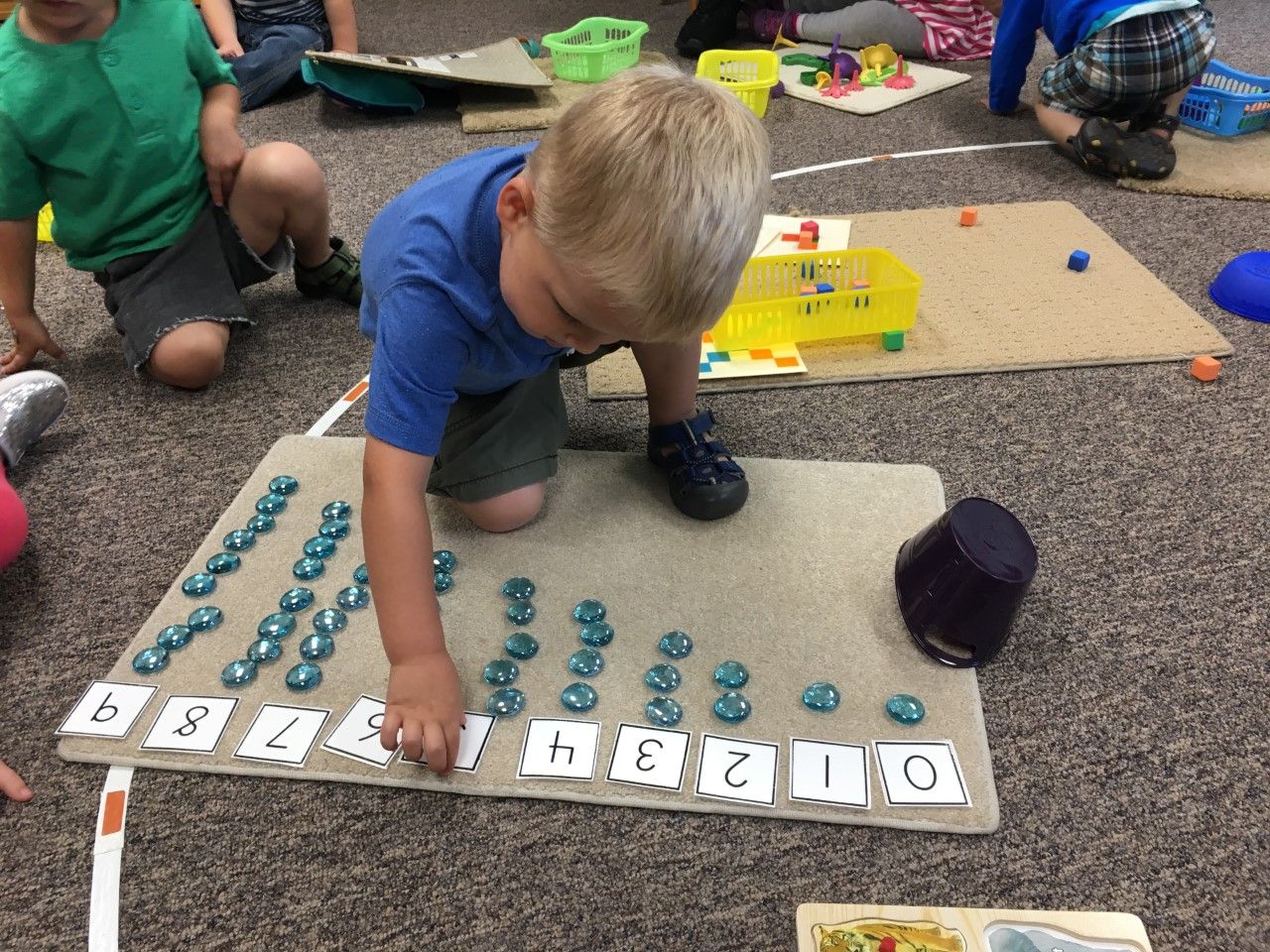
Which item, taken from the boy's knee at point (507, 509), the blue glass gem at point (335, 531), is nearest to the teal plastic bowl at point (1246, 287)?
the boy's knee at point (507, 509)

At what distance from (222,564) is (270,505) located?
9cm

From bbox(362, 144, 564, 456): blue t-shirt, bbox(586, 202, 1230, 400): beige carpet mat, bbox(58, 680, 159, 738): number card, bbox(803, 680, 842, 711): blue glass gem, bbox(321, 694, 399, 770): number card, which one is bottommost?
bbox(58, 680, 159, 738): number card

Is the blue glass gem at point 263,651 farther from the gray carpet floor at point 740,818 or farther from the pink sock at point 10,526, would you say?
the pink sock at point 10,526

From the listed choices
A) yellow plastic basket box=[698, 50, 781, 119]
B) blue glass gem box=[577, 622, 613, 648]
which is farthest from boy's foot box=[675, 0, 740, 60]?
blue glass gem box=[577, 622, 613, 648]

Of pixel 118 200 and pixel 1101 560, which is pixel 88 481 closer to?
pixel 118 200

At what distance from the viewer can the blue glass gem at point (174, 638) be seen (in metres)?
0.78

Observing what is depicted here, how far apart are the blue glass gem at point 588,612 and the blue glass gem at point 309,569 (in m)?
0.26

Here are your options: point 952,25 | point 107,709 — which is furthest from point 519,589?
point 952,25

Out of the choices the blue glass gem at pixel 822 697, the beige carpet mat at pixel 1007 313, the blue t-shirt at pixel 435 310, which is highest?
the blue t-shirt at pixel 435 310

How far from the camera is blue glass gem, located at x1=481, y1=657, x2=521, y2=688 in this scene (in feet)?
2.44

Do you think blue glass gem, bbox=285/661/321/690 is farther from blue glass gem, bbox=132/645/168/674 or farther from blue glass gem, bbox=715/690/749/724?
blue glass gem, bbox=715/690/749/724

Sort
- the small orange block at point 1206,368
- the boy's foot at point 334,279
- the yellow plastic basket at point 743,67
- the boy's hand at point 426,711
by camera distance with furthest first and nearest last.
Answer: the yellow plastic basket at point 743,67 < the boy's foot at point 334,279 < the small orange block at point 1206,368 < the boy's hand at point 426,711

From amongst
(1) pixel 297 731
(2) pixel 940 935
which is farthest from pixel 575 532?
(2) pixel 940 935

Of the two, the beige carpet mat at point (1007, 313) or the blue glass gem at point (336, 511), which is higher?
the beige carpet mat at point (1007, 313)
